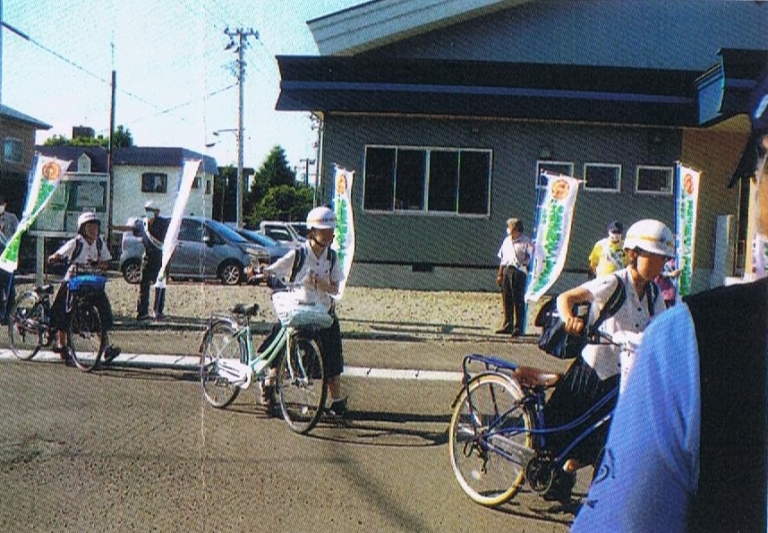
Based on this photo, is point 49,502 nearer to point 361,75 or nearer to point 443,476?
point 443,476

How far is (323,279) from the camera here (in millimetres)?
3834

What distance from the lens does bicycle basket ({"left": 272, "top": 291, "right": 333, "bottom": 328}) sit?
3885 millimetres

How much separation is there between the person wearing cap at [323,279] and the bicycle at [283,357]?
59mm

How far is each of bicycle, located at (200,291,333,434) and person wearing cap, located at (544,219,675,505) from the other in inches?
55.1

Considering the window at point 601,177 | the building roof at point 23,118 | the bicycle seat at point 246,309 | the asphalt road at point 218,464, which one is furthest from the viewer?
the bicycle seat at point 246,309

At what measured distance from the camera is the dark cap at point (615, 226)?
2.59 metres

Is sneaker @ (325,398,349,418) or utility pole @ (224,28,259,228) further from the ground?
utility pole @ (224,28,259,228)

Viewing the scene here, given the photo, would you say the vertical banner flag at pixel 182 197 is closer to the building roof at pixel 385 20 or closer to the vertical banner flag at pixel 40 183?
the vertical banner flag at pixel 40 183

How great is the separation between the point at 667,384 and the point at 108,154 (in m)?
1.94

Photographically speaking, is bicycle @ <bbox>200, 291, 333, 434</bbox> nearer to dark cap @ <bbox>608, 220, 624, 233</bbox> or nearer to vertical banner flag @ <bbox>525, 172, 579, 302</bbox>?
vertical banner flag @ <bbox>525, 172, 579, 302</bbox>

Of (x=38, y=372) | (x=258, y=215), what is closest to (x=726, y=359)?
(x=258, y=215)

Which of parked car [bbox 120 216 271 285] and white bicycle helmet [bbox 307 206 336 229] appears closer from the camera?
parked car [bbox 120 216 271 285]

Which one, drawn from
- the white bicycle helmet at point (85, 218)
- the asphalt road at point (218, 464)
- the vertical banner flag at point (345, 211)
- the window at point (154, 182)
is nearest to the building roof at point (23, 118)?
the window at point (154, 182)

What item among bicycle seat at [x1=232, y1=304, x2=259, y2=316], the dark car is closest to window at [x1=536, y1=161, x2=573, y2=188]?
the dark car
